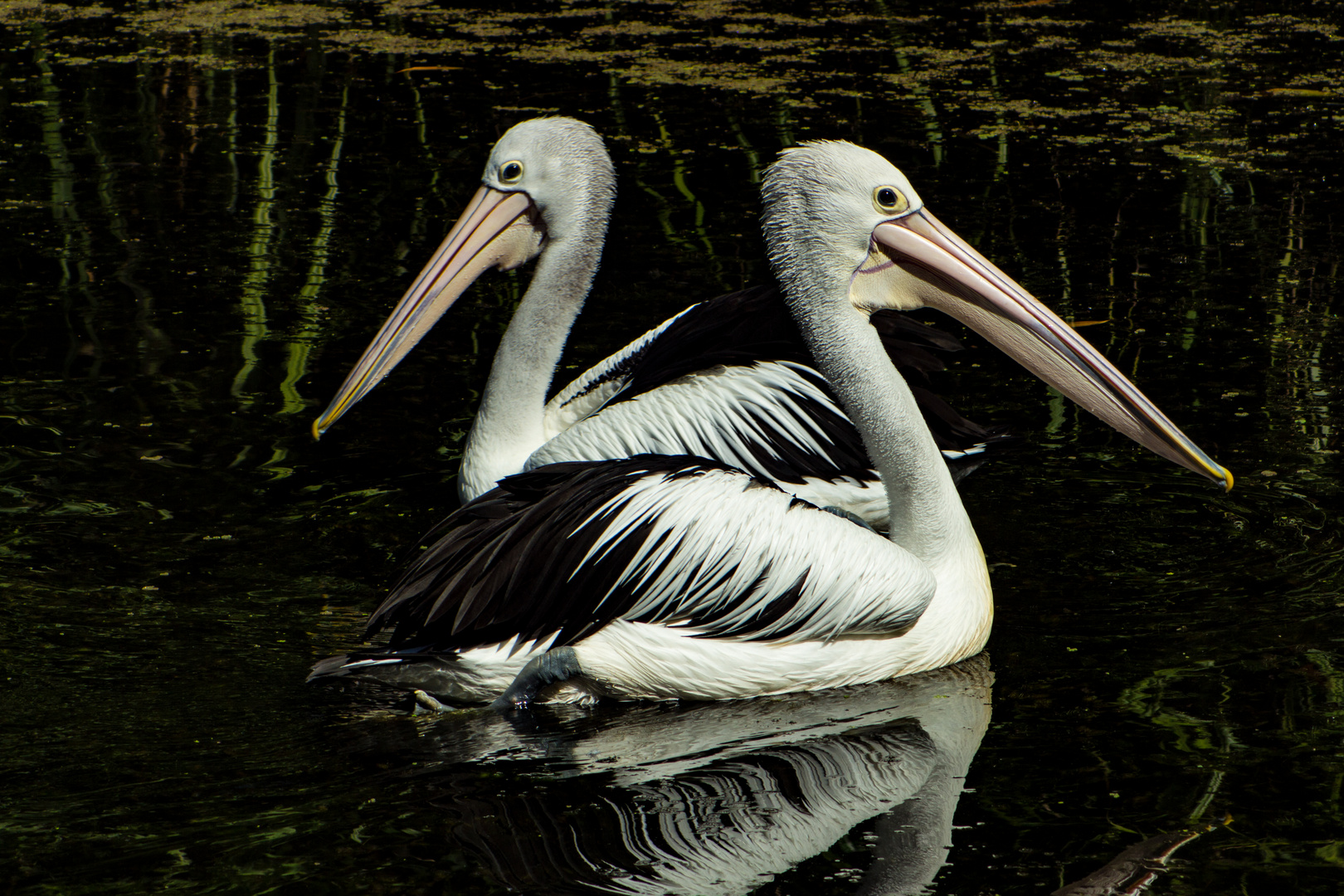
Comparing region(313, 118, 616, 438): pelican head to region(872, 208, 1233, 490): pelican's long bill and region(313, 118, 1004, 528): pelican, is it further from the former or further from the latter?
region(872, 208, 1233, 490): pelican's long bill

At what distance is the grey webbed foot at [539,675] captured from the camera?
3199 mm

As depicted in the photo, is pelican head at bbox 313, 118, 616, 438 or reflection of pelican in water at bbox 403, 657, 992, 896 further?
pelican head at bbox 313, 118, 616, 438

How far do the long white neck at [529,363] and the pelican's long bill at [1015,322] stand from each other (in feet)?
3.71

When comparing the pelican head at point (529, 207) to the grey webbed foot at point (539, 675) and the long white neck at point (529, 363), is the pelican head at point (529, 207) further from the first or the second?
the grey webbed foot at point (539, 675)

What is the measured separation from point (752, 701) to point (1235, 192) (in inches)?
174

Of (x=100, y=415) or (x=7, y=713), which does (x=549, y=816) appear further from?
(x=100, y=415)

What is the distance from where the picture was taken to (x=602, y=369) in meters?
4.45

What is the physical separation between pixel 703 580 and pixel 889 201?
3.33 ft

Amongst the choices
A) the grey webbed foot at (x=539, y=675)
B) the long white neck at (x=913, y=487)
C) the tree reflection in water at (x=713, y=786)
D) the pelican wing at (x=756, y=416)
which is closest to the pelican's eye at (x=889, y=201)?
the long white neck at (x=913, y=487)

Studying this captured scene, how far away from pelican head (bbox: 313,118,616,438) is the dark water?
0.48 metres

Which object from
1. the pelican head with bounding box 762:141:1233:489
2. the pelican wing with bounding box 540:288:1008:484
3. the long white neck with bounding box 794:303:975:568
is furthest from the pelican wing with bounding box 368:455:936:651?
the pelican wing with bounding box 540:288:1008:484

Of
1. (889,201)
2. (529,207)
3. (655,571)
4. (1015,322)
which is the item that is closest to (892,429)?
(1015,322)

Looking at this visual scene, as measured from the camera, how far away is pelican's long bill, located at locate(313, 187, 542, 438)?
4.34m

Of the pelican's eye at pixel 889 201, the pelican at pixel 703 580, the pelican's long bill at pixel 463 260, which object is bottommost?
the pelican at pixel 703 580
